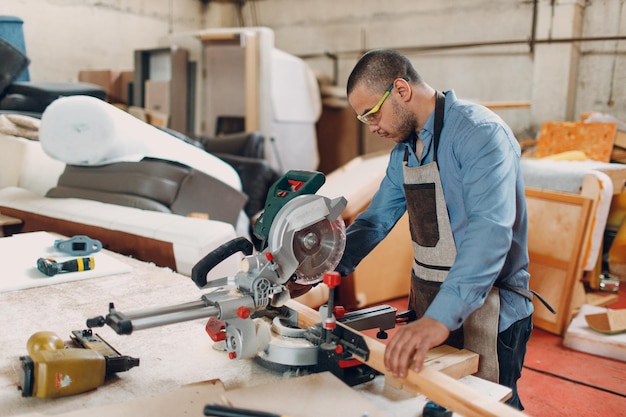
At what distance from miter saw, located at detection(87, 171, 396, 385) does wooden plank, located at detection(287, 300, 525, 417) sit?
4 centimetres

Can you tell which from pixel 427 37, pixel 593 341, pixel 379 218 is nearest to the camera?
pixel 379 218

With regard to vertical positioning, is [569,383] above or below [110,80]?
below

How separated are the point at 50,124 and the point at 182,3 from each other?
5.20 metres

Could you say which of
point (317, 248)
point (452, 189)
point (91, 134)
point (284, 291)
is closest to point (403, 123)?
point (452, 189)

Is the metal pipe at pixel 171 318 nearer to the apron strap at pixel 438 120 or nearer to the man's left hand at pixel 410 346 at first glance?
the man's left hand at pixel 410 346

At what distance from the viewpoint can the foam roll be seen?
8.54 feet

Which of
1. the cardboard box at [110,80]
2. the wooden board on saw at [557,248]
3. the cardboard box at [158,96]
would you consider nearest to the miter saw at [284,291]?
the wooden board on saw at [557,248]

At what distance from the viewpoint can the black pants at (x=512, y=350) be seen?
1516 millimetres

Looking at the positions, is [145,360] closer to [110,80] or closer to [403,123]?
[403,123]

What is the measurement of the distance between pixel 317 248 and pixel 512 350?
635mm

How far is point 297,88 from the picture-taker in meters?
6.10

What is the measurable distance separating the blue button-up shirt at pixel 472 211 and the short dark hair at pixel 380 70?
0.15 metres

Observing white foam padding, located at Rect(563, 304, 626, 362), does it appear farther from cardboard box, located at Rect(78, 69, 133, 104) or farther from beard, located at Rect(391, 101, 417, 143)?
cardboard box, located at Rect(78, 69, 133, 104)

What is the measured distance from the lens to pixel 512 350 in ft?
5.01
